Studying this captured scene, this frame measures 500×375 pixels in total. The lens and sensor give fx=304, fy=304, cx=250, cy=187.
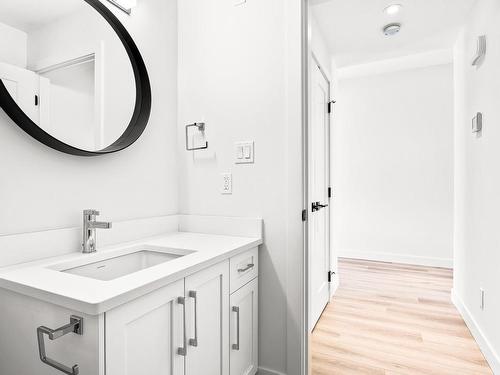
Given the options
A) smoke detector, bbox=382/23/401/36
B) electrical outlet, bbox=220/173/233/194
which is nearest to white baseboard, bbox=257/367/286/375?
electrical outlet, bbox=220/173/233/194

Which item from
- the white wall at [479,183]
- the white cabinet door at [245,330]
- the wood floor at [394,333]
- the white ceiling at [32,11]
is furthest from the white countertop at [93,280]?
the white wall at [479,183]

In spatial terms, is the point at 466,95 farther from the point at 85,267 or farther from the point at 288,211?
the point at 85,267

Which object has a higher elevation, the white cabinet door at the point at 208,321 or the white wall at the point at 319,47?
the white wall at the point at 319,47

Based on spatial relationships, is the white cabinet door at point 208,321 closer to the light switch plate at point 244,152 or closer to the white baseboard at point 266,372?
the white baseboard at point 266,372

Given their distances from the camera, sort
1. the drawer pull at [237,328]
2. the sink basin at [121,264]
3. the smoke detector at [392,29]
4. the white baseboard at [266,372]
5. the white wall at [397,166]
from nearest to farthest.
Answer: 1. the sink basin at [121,264]
2. the drawer pull at [237,328]
3. the white baseboard at [266,372]
4. the smoke detector at [392,29]
5. the white wall at [397,166]

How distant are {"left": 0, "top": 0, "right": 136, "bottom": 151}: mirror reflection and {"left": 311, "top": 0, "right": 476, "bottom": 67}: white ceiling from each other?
144 cm

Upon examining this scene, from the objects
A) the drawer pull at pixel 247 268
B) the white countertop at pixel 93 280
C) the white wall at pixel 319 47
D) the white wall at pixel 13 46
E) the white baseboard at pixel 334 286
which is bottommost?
the white baseboard at pixel 334 286

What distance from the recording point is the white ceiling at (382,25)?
2.20 metres

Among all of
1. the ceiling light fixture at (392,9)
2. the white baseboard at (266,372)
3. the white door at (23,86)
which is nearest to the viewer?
the white door at (23,86)

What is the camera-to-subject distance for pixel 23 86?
1.14m

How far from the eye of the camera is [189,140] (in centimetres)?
184

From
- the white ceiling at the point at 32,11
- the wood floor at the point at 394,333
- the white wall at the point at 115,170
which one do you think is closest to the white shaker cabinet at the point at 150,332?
the white wall at the point at 115,170

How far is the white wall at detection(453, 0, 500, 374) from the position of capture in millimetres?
1677

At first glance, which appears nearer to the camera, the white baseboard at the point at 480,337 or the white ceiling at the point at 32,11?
the white ceiling at the point at 32,11
